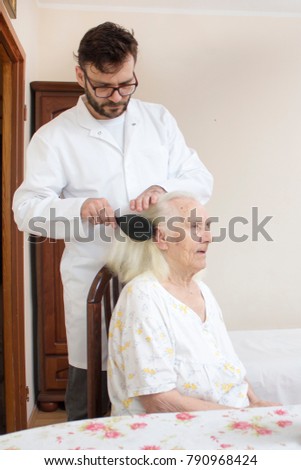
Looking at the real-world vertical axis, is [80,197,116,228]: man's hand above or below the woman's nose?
above

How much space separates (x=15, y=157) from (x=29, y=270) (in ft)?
2.57

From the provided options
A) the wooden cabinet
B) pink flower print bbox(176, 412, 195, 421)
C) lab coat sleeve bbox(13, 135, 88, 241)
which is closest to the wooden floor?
the wooden cabinet

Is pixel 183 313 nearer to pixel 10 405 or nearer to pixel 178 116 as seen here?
pixel 10 405

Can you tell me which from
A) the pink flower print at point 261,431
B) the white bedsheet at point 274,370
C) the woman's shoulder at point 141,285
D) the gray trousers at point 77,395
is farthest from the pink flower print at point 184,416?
the white bedsheet at point 274,370

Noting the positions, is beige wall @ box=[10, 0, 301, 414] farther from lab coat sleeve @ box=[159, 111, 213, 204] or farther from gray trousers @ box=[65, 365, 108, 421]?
gray trousers @ box=[65, 365, 108, 421]

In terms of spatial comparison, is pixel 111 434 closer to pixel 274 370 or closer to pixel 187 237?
pixel 187 237

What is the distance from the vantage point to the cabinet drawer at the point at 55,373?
3.12 meters

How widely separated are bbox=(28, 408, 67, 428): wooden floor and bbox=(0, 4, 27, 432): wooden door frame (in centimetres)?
35

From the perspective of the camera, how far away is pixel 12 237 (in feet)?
8.42

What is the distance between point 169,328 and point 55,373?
6.09 ft

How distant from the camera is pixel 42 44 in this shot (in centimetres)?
343

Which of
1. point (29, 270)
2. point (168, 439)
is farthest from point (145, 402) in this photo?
point (29, 270)

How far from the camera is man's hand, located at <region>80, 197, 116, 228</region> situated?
1602 mm

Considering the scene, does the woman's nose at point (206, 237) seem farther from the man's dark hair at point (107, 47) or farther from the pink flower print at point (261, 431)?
the pink flower print at point (261, 431)
